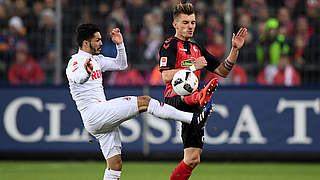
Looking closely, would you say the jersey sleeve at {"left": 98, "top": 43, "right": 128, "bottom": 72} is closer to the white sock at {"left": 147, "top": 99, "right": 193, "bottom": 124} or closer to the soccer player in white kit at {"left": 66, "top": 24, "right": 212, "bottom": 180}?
the soccer player in white kit at {"left": 66, "top": 24, "right": 212, "bottom": 180}

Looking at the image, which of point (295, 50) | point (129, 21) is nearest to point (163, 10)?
point (129, 21)

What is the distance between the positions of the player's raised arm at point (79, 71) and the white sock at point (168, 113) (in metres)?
0.88

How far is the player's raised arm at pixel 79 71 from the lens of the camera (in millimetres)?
8094

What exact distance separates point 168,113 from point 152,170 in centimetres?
508

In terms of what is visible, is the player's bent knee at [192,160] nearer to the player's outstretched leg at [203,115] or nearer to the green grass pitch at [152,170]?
the player's outstretched leg at [203,115]

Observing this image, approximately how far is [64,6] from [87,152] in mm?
3153

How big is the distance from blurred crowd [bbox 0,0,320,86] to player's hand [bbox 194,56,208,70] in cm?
635

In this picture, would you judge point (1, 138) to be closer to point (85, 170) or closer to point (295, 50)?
point (85, 170)

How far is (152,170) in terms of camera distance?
13312mm

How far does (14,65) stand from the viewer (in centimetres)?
1520

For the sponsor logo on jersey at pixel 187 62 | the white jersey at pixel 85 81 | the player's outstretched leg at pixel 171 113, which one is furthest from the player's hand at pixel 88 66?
the sponsor logo on jersey at pixel 187 62

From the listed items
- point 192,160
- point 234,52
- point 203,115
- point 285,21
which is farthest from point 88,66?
point 285,21

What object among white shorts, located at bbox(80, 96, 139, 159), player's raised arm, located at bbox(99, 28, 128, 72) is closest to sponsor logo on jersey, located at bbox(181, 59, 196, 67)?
white shorts, located at bbox(80, 96, 139, 159)

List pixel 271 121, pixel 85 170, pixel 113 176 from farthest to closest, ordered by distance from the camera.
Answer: pixel 271 121 → pixel 85 170 → pixel 113 176
